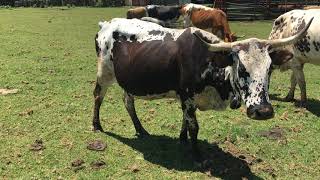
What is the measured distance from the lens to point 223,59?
22.3 feet

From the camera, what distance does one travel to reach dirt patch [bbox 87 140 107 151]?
27.5 ft

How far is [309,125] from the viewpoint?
991cm

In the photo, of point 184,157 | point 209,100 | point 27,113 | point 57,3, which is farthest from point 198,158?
point 57,3

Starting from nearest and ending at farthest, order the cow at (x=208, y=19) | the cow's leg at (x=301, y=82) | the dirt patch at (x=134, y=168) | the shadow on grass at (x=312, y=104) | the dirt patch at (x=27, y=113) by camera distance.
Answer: the dirt patch at (x=134, y=168) → the dirt patch at (x=27, y=113) → the shadow on grass at (x=312, y=104) → the cow's leg at (x=301, y=82) → the cow at (x=208, y=19)

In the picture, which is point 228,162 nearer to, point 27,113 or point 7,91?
point 27,113

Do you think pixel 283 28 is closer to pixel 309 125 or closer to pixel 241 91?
pixel 309 125

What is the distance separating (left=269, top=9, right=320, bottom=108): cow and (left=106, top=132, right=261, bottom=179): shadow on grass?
3.63 metres

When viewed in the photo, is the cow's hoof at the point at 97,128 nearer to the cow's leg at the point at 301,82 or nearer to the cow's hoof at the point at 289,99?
the cow's leg at the point at 301,82

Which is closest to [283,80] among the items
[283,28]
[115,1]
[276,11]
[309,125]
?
[283,28]

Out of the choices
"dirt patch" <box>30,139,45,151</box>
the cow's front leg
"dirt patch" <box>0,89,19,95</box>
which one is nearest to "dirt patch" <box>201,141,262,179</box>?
the cow's front leg

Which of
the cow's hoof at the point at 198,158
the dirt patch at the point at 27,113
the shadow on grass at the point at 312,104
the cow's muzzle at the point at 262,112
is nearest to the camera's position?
the cow's muzzle at the point at 262,112

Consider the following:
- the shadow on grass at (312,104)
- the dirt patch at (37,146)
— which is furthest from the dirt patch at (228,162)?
the shadow on grass at (312,104)

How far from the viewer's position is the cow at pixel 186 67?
6477 mm

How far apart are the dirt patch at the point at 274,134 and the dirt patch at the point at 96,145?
116 inches
